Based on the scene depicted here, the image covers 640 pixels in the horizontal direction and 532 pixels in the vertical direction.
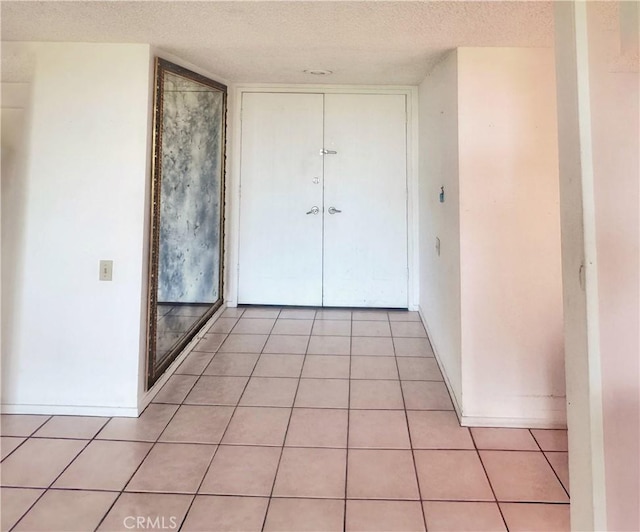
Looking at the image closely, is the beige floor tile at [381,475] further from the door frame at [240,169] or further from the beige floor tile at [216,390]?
the door frame at [240,169]

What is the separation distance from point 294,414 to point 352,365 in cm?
69

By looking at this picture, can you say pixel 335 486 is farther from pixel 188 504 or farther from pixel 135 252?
pixel 135 252

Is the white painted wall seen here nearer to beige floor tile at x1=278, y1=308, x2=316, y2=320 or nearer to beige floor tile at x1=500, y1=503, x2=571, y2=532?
beige floor tile at x1=500, y1=503, x2=571, y2=532

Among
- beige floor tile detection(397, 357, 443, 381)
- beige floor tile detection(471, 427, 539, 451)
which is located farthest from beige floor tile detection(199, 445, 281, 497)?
beige floor tile detection(397, 357, 443, 381)

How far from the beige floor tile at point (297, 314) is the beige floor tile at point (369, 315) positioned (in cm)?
40

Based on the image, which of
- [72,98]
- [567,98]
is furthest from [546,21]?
[72,98]

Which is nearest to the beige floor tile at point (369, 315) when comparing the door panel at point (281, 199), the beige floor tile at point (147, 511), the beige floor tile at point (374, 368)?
the door panel at point (281, 199)

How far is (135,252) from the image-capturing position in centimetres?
205

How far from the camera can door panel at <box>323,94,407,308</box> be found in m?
3.66

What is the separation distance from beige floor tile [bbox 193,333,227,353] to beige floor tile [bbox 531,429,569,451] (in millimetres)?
2074

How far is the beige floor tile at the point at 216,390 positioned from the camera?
2.19 m

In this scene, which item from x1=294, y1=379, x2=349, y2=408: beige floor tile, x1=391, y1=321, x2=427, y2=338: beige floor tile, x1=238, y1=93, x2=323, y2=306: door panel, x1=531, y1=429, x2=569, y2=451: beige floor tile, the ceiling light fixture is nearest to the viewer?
x1=531, y1=429, x2=569, y2=451: beige floor tile

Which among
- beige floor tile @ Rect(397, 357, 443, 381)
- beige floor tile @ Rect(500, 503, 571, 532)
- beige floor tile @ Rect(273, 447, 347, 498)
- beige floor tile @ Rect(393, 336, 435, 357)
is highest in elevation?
beige floor tile @ Rect(393, 336, 435, 357)

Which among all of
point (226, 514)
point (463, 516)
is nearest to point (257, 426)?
point (226, 514)
